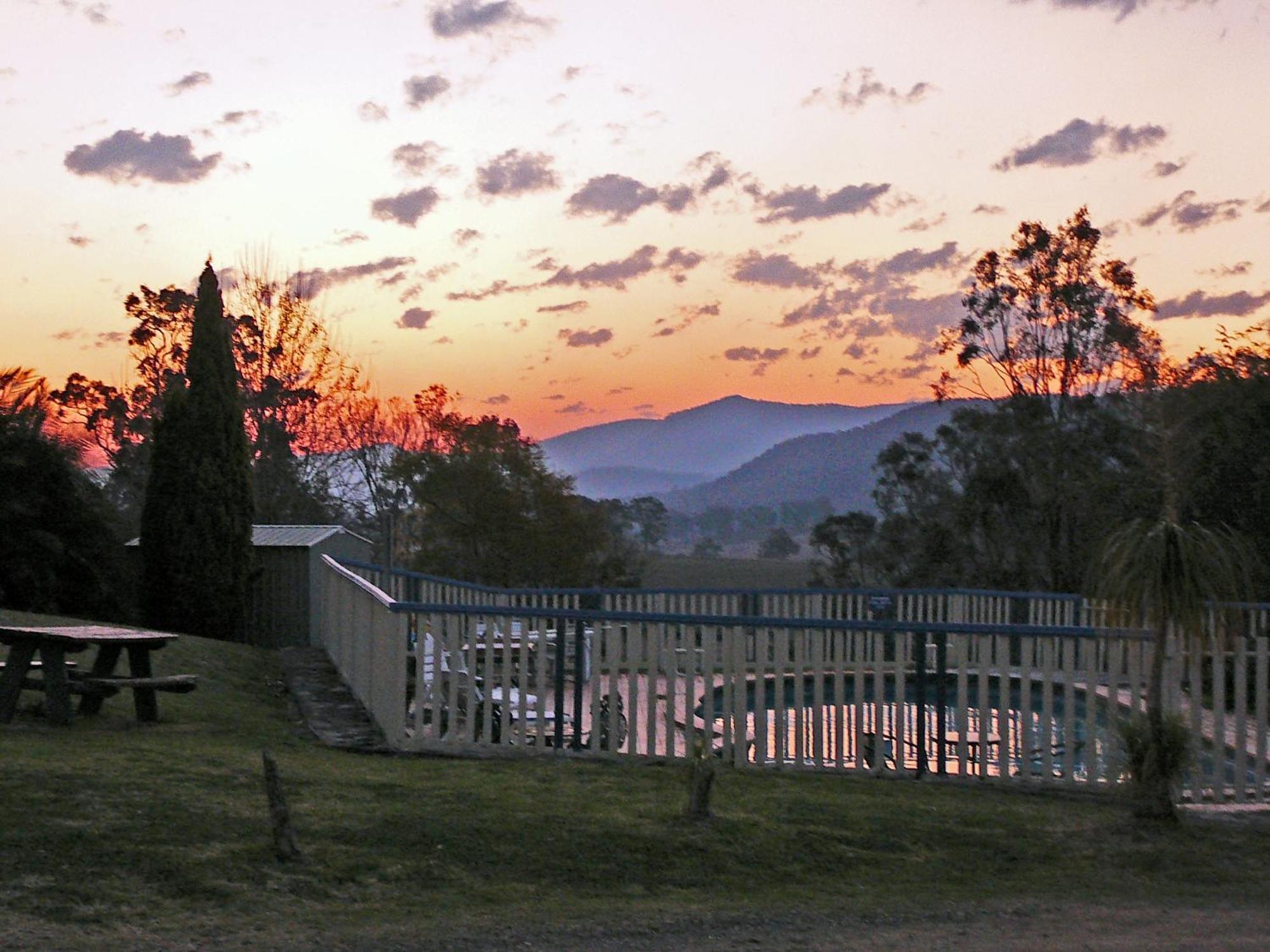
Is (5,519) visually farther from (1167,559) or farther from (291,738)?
(1167,559)

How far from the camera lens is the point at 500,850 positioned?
259 inches

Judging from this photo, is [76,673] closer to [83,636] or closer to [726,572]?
[83,636]

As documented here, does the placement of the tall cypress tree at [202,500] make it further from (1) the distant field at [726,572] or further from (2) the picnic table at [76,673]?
(1) the distant field at [726,572]

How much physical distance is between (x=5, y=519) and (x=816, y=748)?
1534cm


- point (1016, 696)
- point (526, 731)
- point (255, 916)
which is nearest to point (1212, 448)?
point (1016, 696)

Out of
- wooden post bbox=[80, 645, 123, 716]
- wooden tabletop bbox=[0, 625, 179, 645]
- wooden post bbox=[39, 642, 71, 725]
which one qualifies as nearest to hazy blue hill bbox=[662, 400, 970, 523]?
wooden post bbox=[80, 645, 123, 716]

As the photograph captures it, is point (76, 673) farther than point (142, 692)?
Yes

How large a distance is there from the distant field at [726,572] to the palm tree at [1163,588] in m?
Answer: 45.6

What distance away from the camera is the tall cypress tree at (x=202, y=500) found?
66.1 ft

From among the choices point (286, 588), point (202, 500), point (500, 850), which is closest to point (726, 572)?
point (286, 588)

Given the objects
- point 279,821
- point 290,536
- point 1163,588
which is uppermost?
point 290,536

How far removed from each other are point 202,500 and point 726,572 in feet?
156

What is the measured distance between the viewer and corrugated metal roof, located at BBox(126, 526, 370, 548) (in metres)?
21.0

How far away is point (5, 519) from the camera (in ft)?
65.9
